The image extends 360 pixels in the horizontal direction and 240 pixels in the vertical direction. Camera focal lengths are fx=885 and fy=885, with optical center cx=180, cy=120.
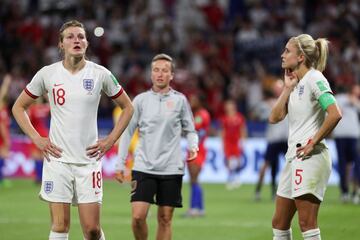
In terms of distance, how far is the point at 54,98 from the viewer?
848 centimetres

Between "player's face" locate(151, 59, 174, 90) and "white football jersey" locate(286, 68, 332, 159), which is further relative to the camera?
"player's face" locate(151, 59, 174, 90)

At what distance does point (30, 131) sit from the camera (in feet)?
27.9

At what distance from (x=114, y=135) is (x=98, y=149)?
0.24 meters

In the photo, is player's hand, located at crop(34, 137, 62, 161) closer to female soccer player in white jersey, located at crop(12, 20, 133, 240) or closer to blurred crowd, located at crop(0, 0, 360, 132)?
female soccer player in white jersey, located at crop(12, 20, 133, 240)

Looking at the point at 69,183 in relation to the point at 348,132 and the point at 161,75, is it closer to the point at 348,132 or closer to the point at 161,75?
the point at 161,75

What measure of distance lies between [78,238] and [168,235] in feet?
8.39

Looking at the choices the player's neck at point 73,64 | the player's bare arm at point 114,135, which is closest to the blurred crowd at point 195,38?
the player's bare arm at point 114,135

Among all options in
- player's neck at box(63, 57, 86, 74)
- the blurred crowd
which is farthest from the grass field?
the blurred crowd

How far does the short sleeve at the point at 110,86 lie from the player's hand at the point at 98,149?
1.66ft

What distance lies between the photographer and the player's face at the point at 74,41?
27.8ft

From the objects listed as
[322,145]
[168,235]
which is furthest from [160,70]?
[322,145]

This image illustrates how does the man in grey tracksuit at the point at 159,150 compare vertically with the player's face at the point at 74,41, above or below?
below

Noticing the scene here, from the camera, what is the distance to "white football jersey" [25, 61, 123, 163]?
8414 millimetres

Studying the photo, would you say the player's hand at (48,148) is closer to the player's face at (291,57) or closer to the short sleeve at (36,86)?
the short sleeve at (36,86)
